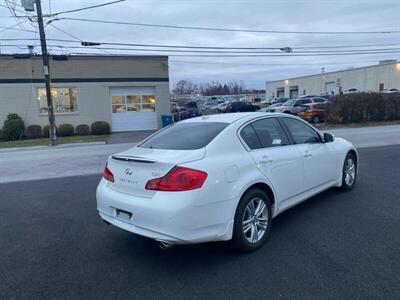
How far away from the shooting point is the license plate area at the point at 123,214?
356cm

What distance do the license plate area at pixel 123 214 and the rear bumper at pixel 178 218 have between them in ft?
0.12

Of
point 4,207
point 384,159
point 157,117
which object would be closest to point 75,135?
point 157,117

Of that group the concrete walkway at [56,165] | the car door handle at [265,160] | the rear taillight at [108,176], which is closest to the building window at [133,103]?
the concrete walkway at [56,165]

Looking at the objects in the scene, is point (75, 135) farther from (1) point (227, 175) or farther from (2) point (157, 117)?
(1) point (227, 175)

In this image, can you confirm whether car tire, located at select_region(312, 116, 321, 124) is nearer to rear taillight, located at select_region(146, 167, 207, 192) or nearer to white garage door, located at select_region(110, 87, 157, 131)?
white garage door, located at select_region(110, 87, 157, 131)

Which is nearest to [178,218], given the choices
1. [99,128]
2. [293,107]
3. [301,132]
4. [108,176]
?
Answer: [108,176]

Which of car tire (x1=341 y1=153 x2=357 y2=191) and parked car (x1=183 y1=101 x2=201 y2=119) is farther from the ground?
parked car (x1=183 y1=101 x2=201 y2=119)

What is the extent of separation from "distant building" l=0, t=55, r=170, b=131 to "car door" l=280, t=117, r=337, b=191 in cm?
1962

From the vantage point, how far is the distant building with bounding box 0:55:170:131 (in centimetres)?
2169

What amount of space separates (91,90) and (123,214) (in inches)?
823

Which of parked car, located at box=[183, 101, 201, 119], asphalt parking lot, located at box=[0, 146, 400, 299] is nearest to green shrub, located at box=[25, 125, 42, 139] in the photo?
parked car, located at box=[183, 101, 201, 119]

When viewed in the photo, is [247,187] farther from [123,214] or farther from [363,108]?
[363,108]

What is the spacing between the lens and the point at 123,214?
3.65 meters

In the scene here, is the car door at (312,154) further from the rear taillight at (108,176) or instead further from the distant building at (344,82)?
the distant building at (344,82)
